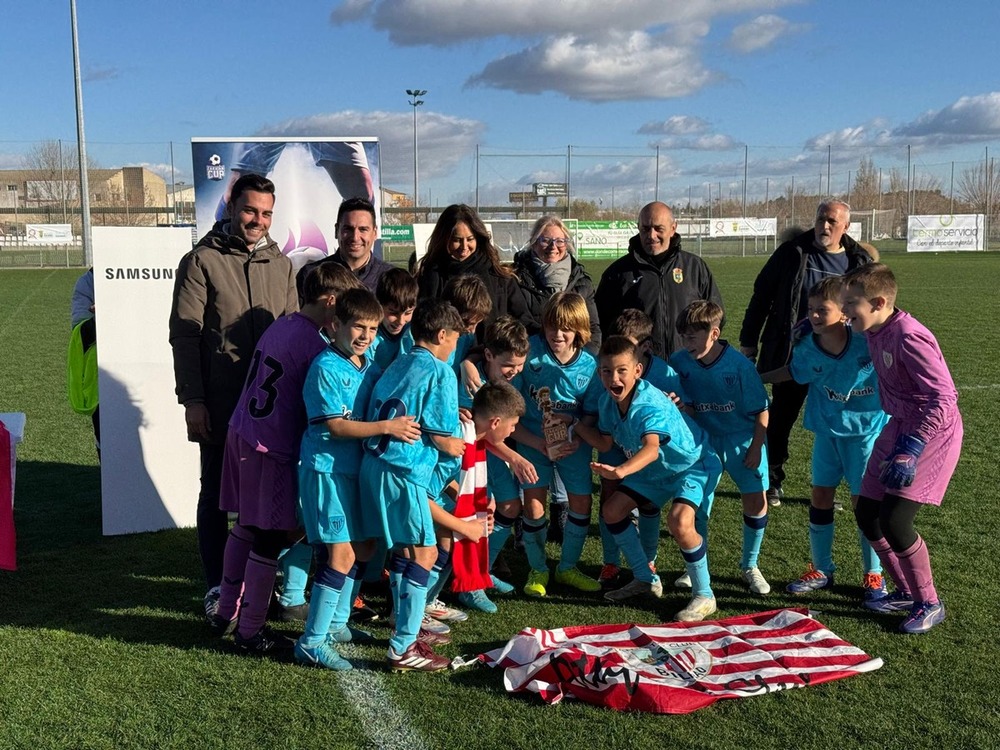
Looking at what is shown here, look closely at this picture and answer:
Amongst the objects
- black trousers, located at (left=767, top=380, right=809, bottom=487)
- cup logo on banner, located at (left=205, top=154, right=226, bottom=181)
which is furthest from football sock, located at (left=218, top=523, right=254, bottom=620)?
black trousers, located at (left=767, top=380, right=809, bottom=487)

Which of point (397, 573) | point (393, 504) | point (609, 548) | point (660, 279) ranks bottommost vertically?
point (609, 548)

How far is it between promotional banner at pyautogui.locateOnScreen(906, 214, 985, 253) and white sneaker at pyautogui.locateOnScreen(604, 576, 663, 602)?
4174 cm

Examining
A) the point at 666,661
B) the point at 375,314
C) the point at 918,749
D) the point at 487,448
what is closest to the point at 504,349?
the point at 487,448

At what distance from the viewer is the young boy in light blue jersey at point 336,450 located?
354 cm

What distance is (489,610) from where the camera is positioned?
4.44 metres

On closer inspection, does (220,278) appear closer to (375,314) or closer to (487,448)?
(375,314)

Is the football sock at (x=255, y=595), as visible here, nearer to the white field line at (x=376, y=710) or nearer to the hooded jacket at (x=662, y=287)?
the white field line at (x=376, y=710)

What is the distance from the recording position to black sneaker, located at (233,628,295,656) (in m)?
3.87

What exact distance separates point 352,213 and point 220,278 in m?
0.83

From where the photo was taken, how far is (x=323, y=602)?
12.0 feet

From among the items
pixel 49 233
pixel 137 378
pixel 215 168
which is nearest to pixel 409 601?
pixel 137 378

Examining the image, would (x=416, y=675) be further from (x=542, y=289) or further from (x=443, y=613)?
(x=542, y=289)

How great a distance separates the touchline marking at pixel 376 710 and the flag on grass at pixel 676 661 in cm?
44

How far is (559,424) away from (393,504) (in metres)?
1.23
